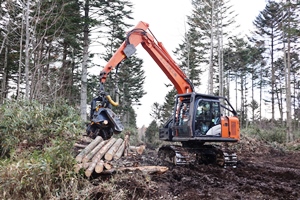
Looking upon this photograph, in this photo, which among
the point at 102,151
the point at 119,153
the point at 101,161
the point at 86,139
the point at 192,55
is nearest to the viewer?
the point at 101,161

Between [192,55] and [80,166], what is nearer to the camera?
A: [80,166]

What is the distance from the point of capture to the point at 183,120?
869 centimetres

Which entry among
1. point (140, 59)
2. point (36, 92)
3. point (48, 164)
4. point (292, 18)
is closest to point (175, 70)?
point (48, 164)

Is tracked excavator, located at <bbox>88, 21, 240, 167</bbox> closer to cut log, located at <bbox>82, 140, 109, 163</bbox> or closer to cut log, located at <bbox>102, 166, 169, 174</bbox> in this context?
cut log, located at <bbox>82, 140, 109, 163</bbox>

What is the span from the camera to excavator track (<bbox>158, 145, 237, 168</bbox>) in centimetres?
814

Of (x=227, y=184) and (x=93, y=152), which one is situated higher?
(x=93, y=152)

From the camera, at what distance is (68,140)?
19.5ft

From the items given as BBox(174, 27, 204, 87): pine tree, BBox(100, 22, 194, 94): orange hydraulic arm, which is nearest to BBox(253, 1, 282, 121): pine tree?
BBox(174, 27, 204, 87): pine tree

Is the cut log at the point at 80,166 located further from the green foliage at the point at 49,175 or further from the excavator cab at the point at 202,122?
the excavator cab at the point at 202,122

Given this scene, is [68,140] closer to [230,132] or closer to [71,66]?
[230,132]

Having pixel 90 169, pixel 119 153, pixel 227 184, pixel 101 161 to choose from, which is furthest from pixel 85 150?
pixel 227 184

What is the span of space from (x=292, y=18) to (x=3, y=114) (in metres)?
20.2

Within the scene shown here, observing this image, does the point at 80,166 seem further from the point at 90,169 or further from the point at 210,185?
the point at 210,185

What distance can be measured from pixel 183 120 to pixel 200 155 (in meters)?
1.62
